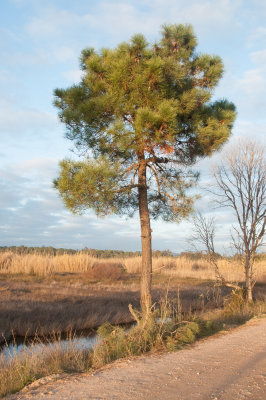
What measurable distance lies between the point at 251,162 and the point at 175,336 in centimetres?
709

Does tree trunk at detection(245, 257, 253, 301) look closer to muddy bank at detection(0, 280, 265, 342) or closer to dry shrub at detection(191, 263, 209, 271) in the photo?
muddy bank at detection(0, 280, 265, 342)

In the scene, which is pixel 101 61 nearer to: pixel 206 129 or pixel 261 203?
pixel 206 129

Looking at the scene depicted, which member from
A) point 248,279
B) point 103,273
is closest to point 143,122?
point 248,279

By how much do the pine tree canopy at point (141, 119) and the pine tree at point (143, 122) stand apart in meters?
0.02

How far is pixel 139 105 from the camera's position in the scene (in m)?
7.54

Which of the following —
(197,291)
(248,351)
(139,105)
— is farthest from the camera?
(197,291)

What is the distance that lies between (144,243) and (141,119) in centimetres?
270

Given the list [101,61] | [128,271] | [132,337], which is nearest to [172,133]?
[101,61]

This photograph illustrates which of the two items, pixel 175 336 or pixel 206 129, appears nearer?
pixel 175 336

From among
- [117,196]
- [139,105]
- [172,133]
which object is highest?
[139,105]

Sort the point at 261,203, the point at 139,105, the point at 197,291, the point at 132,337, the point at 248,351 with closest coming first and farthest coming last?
the point at 248,351 < the point at 132,337 < the point at 139,105 < the point at 261,203 < the point at 197,291

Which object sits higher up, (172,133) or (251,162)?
(251,162)

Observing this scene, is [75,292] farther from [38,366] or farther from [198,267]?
[198,267]

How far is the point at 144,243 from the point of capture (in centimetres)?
792
